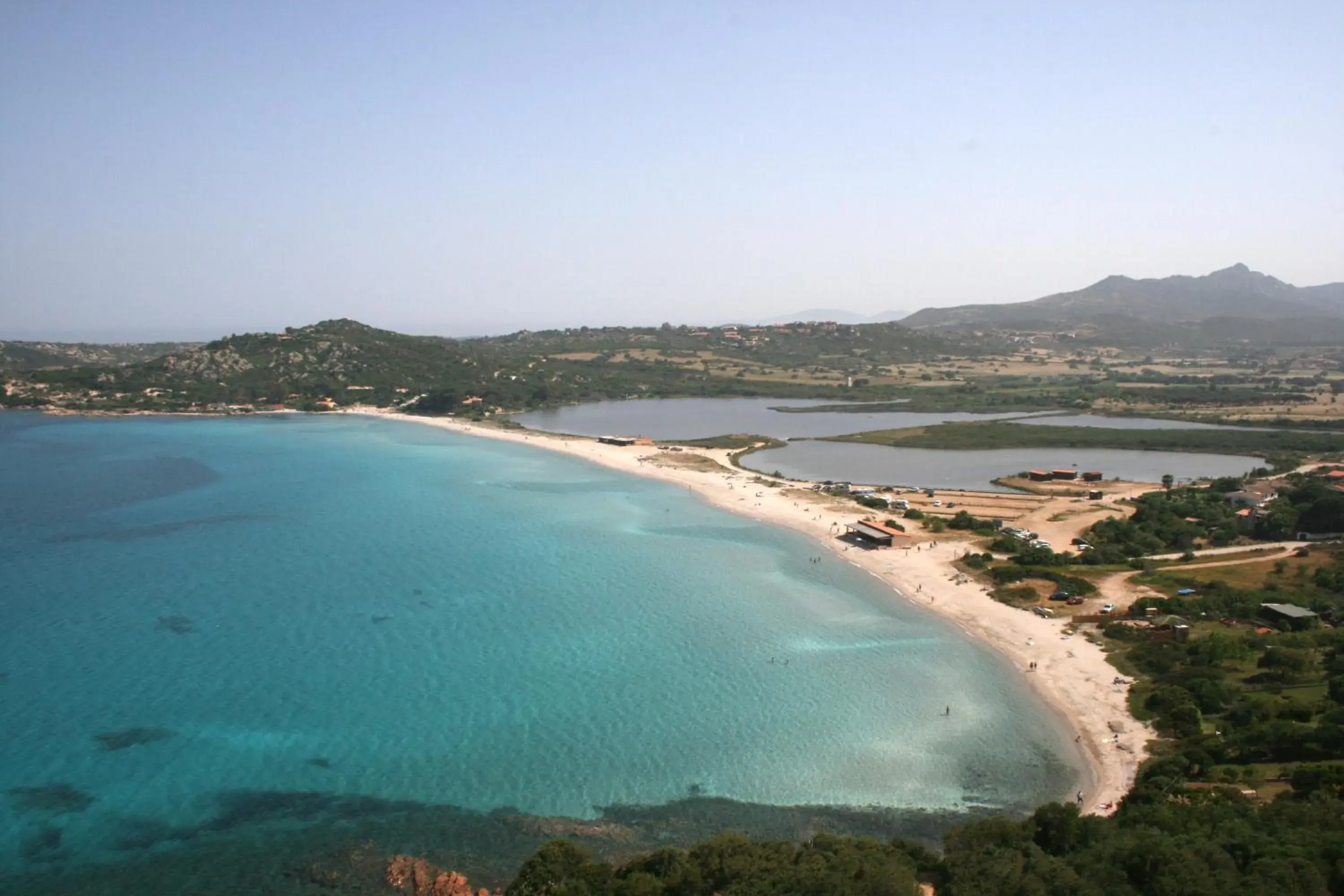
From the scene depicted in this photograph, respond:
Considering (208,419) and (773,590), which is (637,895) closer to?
(773,590)

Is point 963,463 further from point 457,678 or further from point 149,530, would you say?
point 149,530

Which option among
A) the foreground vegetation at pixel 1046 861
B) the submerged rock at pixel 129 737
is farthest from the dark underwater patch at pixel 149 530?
the foreground vegetation at pixel 1046 861

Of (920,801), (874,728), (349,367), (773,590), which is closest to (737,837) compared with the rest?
(920,801)

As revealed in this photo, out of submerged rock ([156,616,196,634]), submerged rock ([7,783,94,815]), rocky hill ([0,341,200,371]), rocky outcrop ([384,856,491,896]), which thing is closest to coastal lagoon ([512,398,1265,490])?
submerged rock ([156,616,196,634])

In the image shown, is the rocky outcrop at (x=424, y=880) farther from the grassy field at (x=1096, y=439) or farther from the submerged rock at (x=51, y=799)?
the grassy field at (x=1096, y=439)

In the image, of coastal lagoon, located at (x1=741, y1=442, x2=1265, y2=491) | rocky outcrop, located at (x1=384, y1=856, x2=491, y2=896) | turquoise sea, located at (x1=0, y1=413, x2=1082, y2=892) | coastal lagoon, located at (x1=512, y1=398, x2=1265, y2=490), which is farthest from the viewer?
coastal lagoon, located at (x1=512, y1=398, x2=1265, y2=490)

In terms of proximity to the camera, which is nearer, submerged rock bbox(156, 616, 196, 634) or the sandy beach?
the sandy beach

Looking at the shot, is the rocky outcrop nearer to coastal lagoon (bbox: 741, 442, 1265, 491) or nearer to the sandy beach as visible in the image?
the sandy beach
